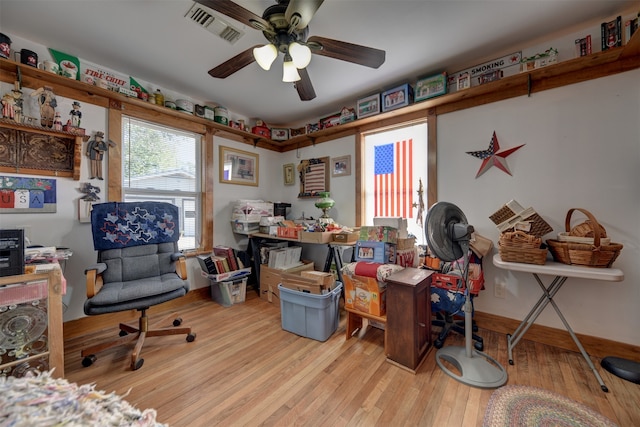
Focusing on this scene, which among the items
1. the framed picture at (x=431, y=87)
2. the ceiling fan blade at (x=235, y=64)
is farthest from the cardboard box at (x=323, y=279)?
the framed picture at (x=431, y=87)

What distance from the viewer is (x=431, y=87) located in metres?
2.30

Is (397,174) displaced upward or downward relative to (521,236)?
upward

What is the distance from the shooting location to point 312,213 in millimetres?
3453

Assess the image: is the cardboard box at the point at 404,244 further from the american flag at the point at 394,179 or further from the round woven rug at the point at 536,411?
the round woven rug at the point at 536,411

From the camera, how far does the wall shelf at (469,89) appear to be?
168 cm

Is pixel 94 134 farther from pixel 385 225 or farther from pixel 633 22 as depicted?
pixel 633 22

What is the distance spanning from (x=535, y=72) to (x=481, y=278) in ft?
5.44

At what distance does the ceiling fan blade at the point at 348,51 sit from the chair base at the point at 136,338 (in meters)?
2.28

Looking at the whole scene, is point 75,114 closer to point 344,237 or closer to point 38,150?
point 38,150

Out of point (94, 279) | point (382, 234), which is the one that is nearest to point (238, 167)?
point (94, 279)

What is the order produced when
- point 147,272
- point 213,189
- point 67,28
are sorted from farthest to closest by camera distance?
1. point 213,189
2. point 147,272
3. point 67,28

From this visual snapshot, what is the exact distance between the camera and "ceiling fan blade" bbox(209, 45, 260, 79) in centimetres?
161

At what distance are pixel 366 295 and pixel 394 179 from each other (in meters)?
1.49

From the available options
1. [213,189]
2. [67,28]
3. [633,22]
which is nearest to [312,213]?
[213,189]
